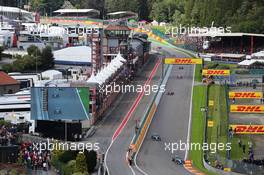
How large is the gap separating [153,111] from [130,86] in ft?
45.7

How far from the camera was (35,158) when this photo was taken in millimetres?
39594

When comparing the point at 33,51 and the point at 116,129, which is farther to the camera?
the point at 33,51

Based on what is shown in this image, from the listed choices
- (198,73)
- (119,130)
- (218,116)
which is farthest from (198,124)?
(198,73)

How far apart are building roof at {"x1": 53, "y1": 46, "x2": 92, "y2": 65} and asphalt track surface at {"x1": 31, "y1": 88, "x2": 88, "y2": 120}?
40363 millimetres

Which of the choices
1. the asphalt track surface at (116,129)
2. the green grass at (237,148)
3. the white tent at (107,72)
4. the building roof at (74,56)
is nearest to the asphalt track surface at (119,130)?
the asphalt track surface at (116,129)

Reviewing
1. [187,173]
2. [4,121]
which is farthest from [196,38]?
[187,173]

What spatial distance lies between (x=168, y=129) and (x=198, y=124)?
3008mm

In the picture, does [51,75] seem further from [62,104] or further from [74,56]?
[62,104]

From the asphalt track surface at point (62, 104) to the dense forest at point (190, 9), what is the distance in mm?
62762

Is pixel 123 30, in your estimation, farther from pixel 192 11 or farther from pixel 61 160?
pixel 61 160

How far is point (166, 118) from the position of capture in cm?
5675

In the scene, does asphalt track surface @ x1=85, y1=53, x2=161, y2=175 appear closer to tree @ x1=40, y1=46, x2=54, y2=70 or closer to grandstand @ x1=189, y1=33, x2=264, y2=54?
tree @ x1=40, y1=46, x2=54, y2=70

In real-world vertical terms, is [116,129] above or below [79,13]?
below

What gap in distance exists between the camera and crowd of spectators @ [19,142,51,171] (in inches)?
1543
